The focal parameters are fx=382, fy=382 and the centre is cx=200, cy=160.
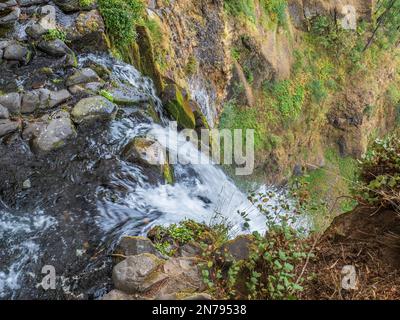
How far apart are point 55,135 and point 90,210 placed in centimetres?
143

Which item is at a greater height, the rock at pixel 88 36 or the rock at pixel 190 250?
the rock at pixel 88 36

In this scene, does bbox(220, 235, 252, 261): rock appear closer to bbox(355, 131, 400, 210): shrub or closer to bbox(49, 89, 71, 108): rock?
bbox(355, 131, 400, 210): shrub

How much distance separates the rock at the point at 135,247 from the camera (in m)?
3.91

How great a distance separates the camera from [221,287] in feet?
11.6

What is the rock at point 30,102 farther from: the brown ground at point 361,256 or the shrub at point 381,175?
the shrub at point 381,175

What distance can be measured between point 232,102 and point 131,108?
22.3ft

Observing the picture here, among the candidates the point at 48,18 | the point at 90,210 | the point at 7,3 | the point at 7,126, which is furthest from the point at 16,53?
the point at 90,210

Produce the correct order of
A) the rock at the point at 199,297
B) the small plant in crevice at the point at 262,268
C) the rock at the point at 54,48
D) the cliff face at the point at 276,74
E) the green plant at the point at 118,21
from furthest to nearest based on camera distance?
the cliff face at the point at 276,74 < the green plant at the point at 118,21 < the rock at the point at 54,48 < the small plant in crevice at the point at 262,268 < the rock at the point at 199,297

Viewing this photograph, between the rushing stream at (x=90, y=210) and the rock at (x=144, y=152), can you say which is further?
the rock at (x=144, y=152)

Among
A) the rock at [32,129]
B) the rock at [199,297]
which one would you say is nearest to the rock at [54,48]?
the rock at [32,129]

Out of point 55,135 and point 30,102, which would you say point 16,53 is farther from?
point 55,135

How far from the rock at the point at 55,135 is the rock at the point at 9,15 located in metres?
2.69

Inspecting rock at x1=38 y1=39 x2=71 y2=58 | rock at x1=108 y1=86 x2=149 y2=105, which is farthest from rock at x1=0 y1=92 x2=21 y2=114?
rock at x1=108 y1=86 x2=149 y2=105

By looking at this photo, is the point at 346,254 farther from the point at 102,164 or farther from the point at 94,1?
the point at 94,1
